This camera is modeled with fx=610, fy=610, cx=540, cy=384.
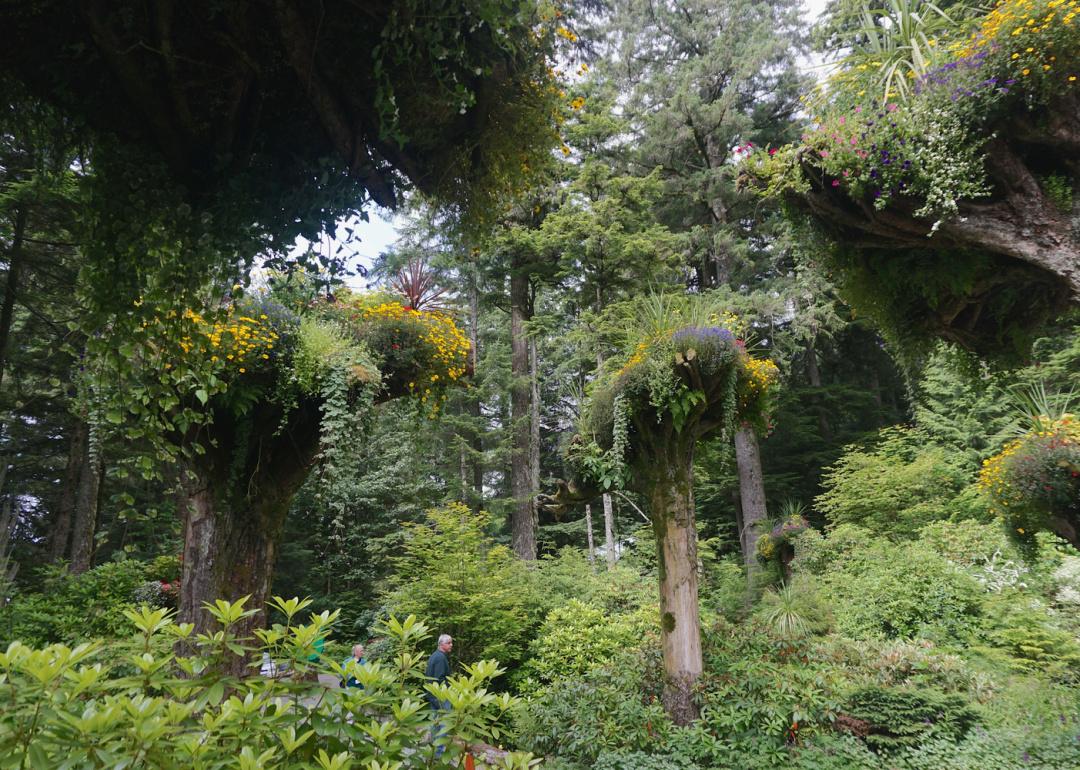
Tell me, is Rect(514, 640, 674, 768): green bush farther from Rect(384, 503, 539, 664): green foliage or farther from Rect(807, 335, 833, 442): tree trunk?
Rect(807, 335, 833, 442): tree trunk

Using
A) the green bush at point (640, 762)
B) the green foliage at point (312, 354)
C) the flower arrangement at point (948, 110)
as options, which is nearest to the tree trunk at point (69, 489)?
the green foliage at point (312, 354)

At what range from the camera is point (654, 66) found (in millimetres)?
16188

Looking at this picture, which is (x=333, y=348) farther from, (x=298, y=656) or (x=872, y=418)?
A: (x=872, y=418)

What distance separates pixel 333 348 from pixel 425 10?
11.6 ft

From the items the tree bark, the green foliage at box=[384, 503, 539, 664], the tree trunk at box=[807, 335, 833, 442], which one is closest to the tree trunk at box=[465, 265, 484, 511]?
the tree bark

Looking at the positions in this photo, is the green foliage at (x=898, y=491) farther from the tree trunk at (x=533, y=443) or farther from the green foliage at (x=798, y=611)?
the tree trunk at (x=533, y=443)

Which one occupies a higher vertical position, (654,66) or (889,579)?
(654,66)

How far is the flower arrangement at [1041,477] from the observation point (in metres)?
4.83

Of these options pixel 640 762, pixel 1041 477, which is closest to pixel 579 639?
pixel 640 762

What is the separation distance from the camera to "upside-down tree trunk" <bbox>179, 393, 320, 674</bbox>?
15.3 feet

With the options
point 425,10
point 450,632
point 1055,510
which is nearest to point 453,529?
point 450,632

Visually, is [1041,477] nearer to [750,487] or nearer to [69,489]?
[750,487]

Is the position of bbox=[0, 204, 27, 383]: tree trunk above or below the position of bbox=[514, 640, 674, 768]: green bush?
above

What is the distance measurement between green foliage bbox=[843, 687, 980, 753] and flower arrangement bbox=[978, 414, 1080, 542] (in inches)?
69.2
